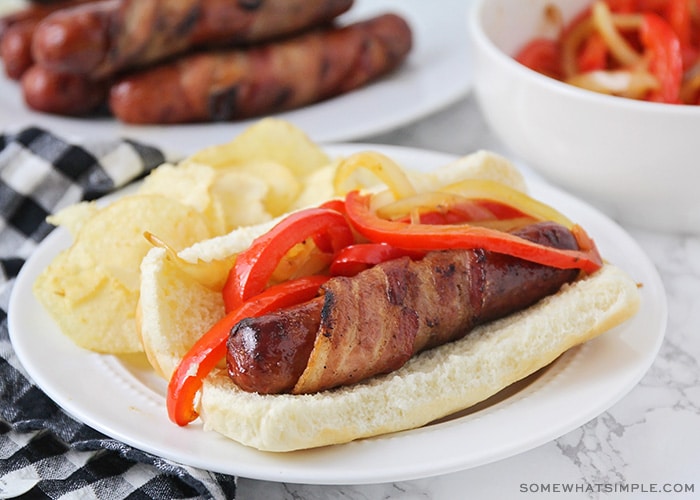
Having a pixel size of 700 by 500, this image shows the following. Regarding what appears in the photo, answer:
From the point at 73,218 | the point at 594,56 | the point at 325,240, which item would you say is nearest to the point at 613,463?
the point at 325,240

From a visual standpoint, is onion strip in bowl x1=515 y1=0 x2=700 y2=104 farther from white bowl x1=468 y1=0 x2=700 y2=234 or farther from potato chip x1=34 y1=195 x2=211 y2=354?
potato chip x1=34 y1=195 x2=211 y2=354

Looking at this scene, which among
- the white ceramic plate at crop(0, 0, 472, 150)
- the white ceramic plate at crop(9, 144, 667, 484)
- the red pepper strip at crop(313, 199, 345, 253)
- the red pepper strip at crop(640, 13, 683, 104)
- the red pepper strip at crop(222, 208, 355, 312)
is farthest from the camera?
the white ceramic plate at crop(0, 0, 472, 150)

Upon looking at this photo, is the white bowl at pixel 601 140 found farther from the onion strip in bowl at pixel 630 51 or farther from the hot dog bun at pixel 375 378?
the hot dog bun at pixel 375 378

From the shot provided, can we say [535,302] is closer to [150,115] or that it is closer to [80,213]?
[80,213]

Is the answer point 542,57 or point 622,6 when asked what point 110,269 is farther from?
point 622,6

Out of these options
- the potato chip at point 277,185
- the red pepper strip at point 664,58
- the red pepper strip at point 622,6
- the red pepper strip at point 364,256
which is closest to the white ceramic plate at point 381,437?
the red pepper strip at point 364,256

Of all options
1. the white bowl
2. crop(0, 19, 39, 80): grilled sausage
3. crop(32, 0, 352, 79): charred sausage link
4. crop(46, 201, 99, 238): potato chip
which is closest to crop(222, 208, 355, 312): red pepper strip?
crop(46, 201, 99, 238): potato chip
